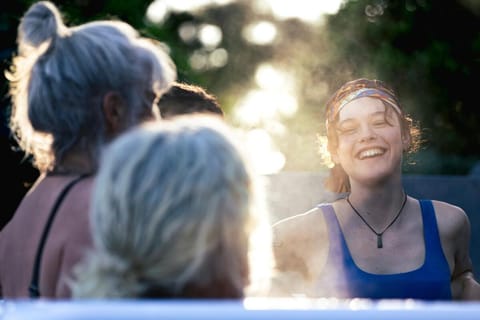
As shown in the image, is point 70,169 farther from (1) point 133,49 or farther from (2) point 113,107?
(1) point 133,49

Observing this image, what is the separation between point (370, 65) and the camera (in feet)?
43.0

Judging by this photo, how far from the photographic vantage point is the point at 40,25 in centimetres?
216

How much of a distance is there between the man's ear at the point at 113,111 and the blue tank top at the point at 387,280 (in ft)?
3.70

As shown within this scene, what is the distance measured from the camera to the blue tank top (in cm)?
293

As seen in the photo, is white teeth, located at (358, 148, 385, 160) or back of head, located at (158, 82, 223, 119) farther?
back of head, located at (158, 82, 223, 119)

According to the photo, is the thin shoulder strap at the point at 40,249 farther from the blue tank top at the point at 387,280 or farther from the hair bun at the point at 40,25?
the blue tank top at the point at 387,280

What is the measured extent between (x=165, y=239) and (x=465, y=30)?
13.0m

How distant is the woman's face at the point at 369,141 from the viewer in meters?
3.14

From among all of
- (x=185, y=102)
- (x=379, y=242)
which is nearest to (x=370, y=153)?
(x=379, y=242)

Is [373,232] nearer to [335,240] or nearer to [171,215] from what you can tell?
[335,240]

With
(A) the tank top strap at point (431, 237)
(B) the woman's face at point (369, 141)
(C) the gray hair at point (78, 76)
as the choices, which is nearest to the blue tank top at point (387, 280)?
(A) the tank top strap at point (431, 237)

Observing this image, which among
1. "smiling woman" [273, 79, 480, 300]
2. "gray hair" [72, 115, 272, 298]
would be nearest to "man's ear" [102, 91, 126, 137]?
"gray hair" [72, 115, 272, 298]

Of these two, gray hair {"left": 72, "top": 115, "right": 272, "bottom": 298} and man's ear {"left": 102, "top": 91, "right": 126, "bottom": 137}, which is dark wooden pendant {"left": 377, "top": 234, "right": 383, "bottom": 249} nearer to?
man's ear {"left": 102, "top": 91, "right": 126, "bottom": 137}

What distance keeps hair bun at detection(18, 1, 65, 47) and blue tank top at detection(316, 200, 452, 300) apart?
1353mm
